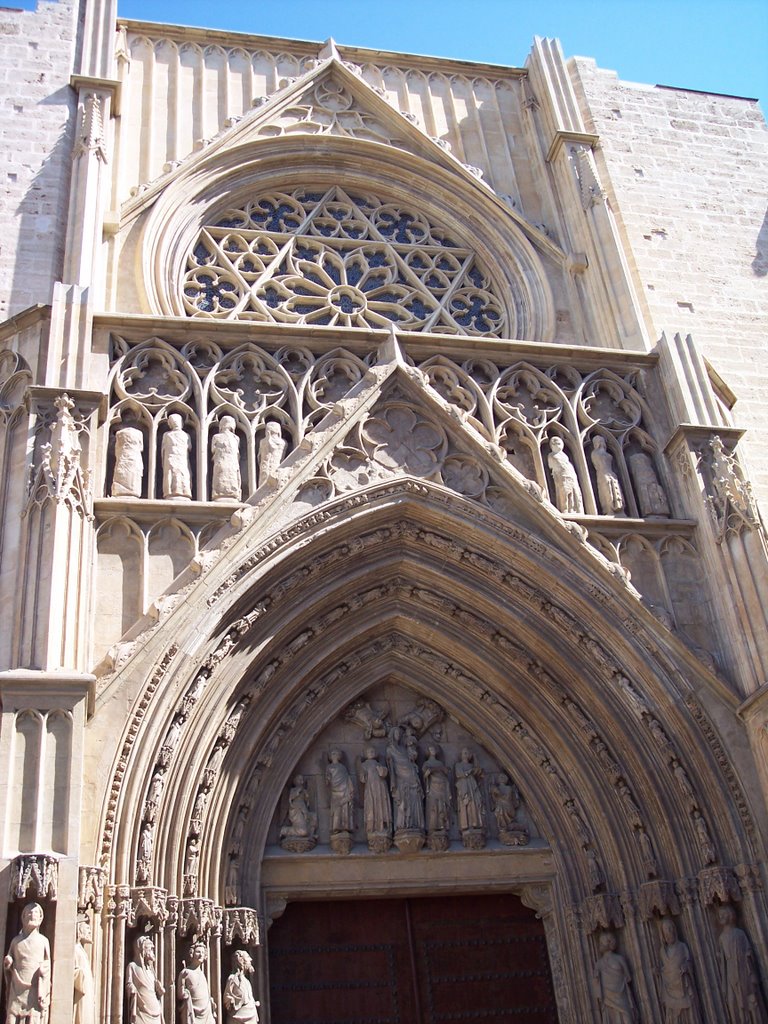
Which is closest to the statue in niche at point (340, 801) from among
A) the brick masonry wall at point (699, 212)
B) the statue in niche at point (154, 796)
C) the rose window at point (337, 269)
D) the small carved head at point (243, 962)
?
the small carved head at point (243, 962)

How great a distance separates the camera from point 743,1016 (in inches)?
327

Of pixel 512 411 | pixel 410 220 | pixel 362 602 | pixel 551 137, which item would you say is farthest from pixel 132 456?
pixel 551 137

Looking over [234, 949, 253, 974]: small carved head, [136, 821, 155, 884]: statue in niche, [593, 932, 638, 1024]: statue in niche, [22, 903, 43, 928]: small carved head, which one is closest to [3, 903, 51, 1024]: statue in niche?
[22, 903, 43, 928]: small carved head

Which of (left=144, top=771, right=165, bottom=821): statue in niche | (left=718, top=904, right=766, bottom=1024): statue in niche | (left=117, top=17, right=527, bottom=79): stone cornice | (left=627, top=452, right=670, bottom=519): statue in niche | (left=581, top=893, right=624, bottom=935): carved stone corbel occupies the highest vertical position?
(left=117, top=17, right=527, bottom=79): stone cornice

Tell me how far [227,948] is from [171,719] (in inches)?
68.3

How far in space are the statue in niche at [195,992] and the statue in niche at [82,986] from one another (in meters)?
0.73

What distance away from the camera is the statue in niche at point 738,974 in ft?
27.3

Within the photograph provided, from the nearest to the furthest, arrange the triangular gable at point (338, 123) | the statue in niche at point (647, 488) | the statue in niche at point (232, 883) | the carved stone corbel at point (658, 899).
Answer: the statue in niche at point (232, 883) → the carved stone corbel at point (658, 899) → the statue in niche at point (647, 488) → the triangular gable at point (338, 123)

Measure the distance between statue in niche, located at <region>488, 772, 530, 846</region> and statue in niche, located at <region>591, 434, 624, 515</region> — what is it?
2570 mm

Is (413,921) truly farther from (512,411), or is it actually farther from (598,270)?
(598,270)

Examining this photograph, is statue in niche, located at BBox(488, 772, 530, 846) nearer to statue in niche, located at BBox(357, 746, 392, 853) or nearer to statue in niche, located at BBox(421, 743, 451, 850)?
statue in niche, located at BBox(421, 743, 451, 850)

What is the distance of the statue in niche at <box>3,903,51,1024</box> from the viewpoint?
6.75 m

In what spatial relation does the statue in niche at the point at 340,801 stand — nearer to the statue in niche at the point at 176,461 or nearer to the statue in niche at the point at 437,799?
the statue in niche at the point at 437,799

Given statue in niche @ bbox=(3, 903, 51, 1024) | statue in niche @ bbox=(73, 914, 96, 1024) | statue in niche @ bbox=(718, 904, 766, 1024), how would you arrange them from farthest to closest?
statue in niche @ bbox=(718, 904, 766, 1024) < statue in niche @ bbox=(73, 914, 96, 1024) < statue in niche @ bbox=(3, 903, 51, 1024)
